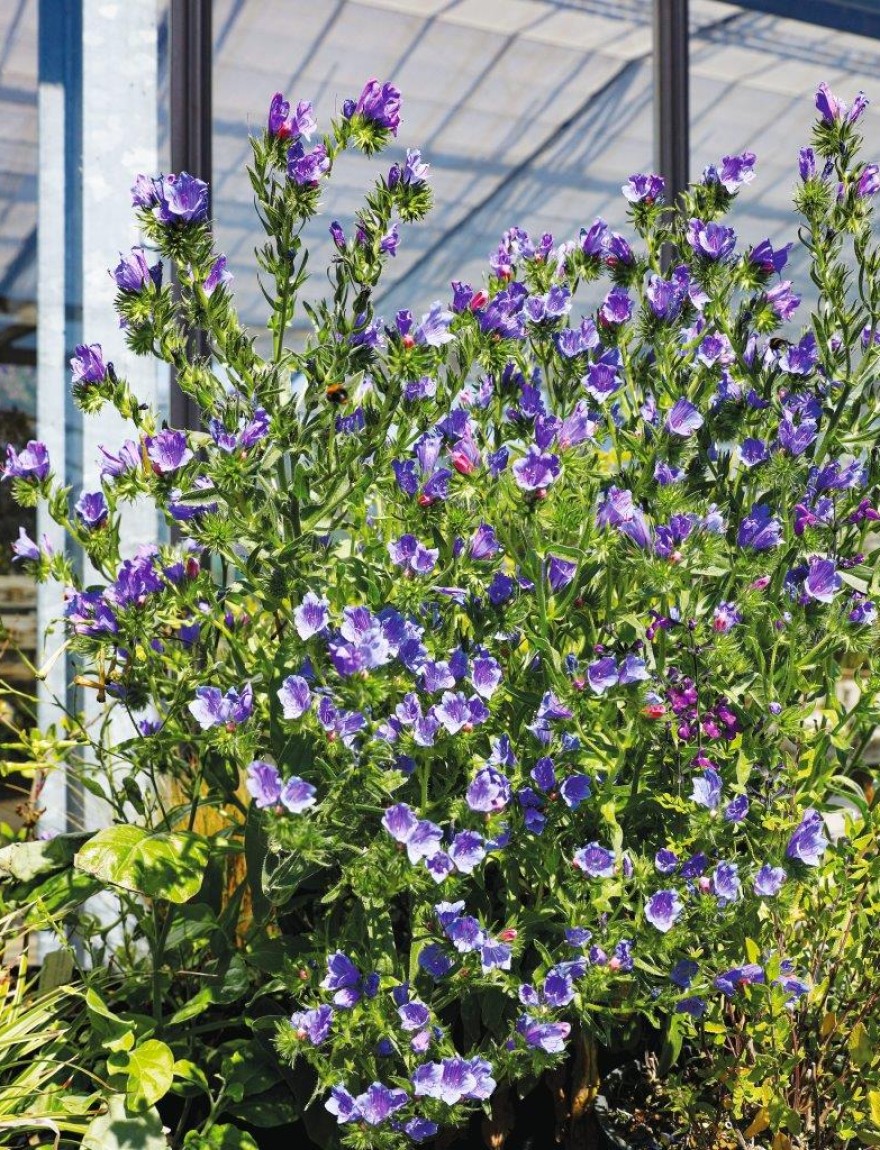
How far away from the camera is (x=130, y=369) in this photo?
281 centimetres

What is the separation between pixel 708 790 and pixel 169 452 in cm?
77


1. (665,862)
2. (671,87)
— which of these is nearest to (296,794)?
(665,862)

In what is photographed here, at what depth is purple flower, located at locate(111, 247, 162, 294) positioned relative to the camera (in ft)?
4.78

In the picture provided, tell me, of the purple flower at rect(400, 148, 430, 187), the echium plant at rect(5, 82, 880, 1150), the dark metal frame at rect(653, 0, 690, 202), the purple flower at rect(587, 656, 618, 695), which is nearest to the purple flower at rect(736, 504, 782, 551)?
the echium plant at rect(5, 82, 880, 1150)

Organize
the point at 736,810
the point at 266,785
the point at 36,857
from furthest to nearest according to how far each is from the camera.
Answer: the point at 36,857
the point at 736,810
the point at 266,785

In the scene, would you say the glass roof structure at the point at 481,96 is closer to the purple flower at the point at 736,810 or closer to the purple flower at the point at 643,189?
the purple flower at the point at 643,189

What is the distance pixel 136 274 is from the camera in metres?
1.46

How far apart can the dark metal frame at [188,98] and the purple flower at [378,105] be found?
146 centimetres

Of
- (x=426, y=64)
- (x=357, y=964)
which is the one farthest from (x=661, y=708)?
(x=426, y=64)

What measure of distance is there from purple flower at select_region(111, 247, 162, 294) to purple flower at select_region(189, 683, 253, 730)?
0.49 m

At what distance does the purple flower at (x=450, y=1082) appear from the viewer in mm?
1367

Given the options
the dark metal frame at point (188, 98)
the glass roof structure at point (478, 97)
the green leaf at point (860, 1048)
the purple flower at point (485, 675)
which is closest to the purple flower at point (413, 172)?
the purple flower at point (485, 675)

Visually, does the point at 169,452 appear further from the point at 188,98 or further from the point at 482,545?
the point at 188,98

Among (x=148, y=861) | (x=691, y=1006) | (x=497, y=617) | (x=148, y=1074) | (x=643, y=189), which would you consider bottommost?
(x=148, y=1074)
